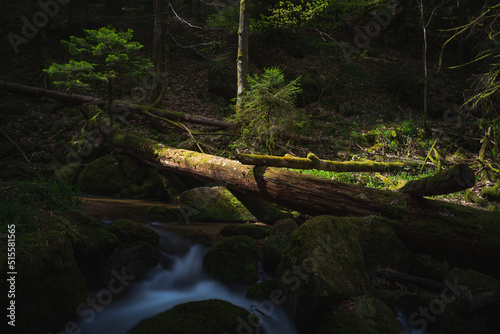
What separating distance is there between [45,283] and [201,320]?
170 cm

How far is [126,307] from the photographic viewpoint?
401cm

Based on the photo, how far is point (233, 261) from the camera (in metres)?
4.67

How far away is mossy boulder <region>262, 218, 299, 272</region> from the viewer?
15.6ft

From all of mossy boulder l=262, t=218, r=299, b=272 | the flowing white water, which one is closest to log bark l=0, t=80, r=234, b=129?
the flowing white water

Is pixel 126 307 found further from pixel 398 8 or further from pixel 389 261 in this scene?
pixel 398 8

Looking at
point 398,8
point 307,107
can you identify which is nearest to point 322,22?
point 307,107

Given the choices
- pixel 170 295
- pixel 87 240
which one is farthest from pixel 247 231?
pixel 87 240

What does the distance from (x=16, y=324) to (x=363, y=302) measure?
3.74 metres

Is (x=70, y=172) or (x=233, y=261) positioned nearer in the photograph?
(x=233, y=261)

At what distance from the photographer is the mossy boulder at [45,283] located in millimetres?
2730

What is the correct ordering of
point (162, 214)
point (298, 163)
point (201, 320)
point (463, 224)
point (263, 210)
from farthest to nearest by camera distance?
point (263, 210)
point (162, 214)
point (298, 163)
point (463, 224)
point (201, 320)

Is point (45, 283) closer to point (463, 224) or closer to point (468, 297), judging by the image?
point (468, 297)

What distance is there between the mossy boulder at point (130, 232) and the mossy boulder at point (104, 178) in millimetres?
4206

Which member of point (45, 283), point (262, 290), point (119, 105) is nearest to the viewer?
point (45, 283)
